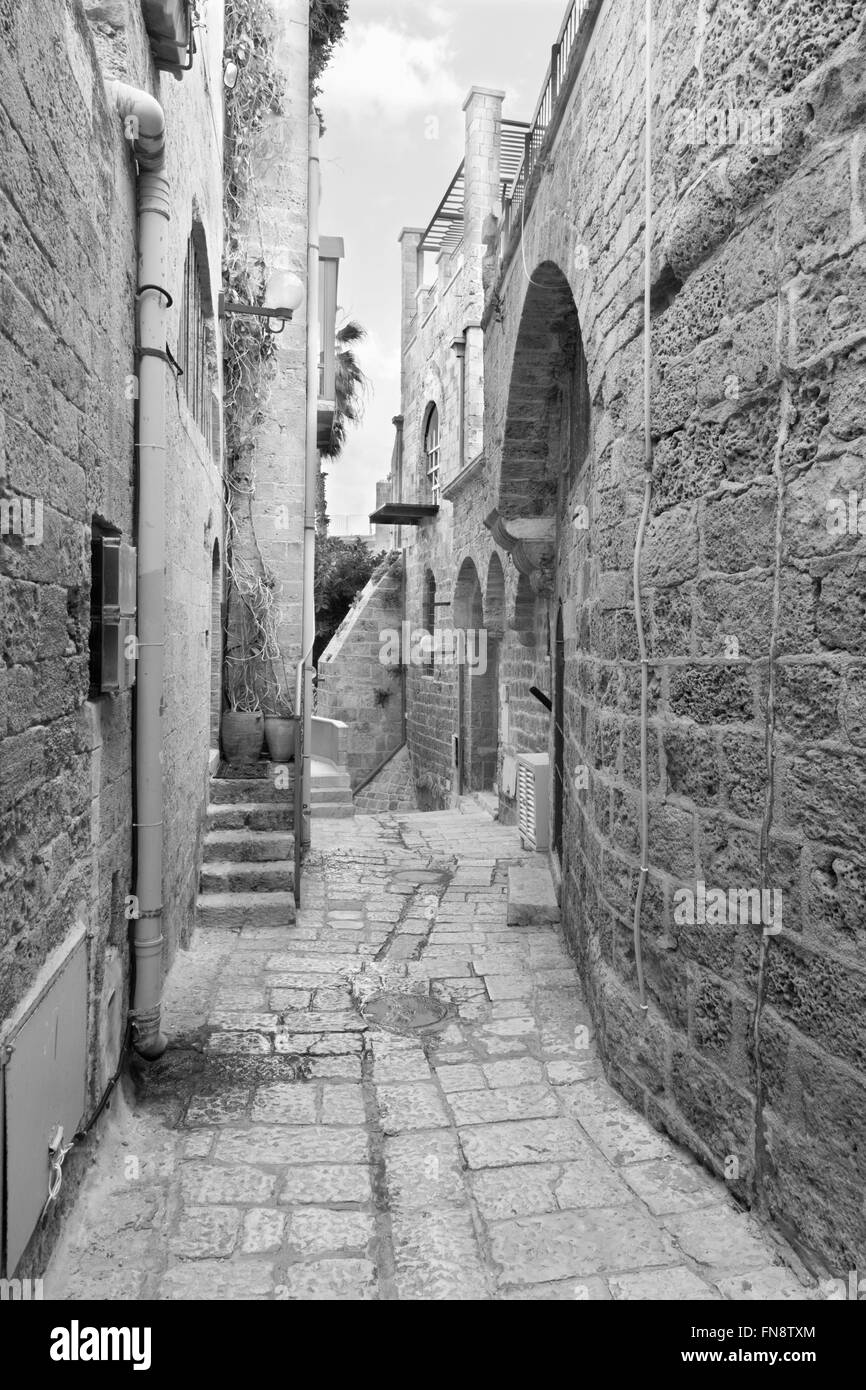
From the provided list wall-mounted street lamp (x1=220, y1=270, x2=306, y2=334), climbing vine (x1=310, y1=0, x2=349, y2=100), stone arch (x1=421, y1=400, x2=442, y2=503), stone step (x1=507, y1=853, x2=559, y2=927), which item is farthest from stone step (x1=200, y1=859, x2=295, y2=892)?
stone arch (x1=421, y1=400, x2=442, y2=503)

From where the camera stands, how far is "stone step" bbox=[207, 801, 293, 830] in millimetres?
6121

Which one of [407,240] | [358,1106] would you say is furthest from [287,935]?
[407,240]

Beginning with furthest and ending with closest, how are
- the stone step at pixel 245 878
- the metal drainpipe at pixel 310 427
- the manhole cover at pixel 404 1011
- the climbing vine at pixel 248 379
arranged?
the metal drainpipe at pixel 310 427 → the climbing vine at pixel 248 379 → the stone step at pixel 245 878 → the manhole cover at pixel 404 1011

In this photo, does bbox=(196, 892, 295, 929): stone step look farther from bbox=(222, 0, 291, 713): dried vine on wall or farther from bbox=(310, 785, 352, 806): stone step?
bbox=(310, 785, 352, 806): stone step

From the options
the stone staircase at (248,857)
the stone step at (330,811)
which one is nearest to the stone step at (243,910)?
the stone staircase at (248,857)

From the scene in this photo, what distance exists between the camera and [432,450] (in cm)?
1641

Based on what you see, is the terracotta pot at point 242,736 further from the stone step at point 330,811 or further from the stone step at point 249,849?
the stone step at point 330,811

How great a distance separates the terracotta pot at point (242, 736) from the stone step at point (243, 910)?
1802mm

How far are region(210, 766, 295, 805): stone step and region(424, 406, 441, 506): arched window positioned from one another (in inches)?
394

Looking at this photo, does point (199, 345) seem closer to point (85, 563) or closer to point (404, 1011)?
point (85, 563)

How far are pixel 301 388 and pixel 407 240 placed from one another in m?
12.0

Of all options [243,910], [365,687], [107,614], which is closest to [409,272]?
[365,687]

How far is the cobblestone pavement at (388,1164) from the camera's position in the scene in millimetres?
2357
